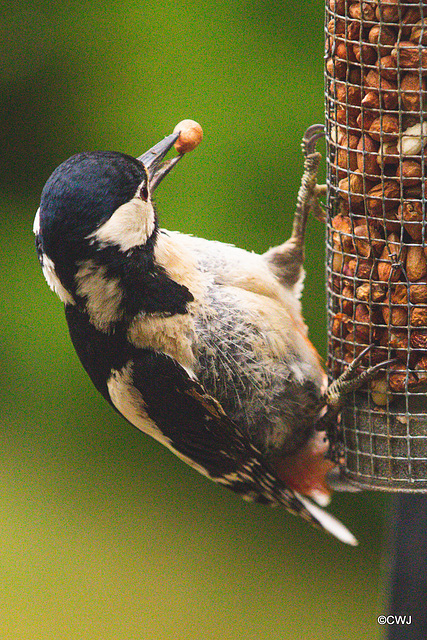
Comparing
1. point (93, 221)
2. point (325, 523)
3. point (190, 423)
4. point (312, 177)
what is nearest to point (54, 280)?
point (93, 221)

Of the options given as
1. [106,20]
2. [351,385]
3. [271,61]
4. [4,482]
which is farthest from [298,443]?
[4,482]

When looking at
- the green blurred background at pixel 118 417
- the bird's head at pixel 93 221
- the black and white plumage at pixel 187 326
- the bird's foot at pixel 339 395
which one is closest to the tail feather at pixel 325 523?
the black and white plumage at pixel 187 326

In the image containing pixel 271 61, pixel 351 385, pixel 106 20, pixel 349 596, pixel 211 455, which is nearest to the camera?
pixel 351 385

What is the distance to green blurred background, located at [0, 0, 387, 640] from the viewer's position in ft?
12.0

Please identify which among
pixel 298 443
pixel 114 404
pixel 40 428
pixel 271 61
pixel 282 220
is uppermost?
pixel 271 61

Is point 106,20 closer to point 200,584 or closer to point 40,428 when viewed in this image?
point 40,428

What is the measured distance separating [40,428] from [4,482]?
61cm

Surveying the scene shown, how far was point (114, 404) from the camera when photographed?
2.41m

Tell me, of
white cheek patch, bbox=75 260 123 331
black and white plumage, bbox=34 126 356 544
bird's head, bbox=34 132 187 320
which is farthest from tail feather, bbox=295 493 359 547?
bird's head, bbox=34 132 187 320

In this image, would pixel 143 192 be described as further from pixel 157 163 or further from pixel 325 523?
pixel 325 523

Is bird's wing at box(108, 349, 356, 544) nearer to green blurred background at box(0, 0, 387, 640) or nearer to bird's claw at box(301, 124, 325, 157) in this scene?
bird's claw at box(301, 124, 325, 157)

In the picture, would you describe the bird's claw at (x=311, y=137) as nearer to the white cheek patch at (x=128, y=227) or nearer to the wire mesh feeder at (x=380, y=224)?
the wire mesh feeder at (x=380, y=224)

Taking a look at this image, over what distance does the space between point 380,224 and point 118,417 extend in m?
2.73

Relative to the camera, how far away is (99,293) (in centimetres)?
204
